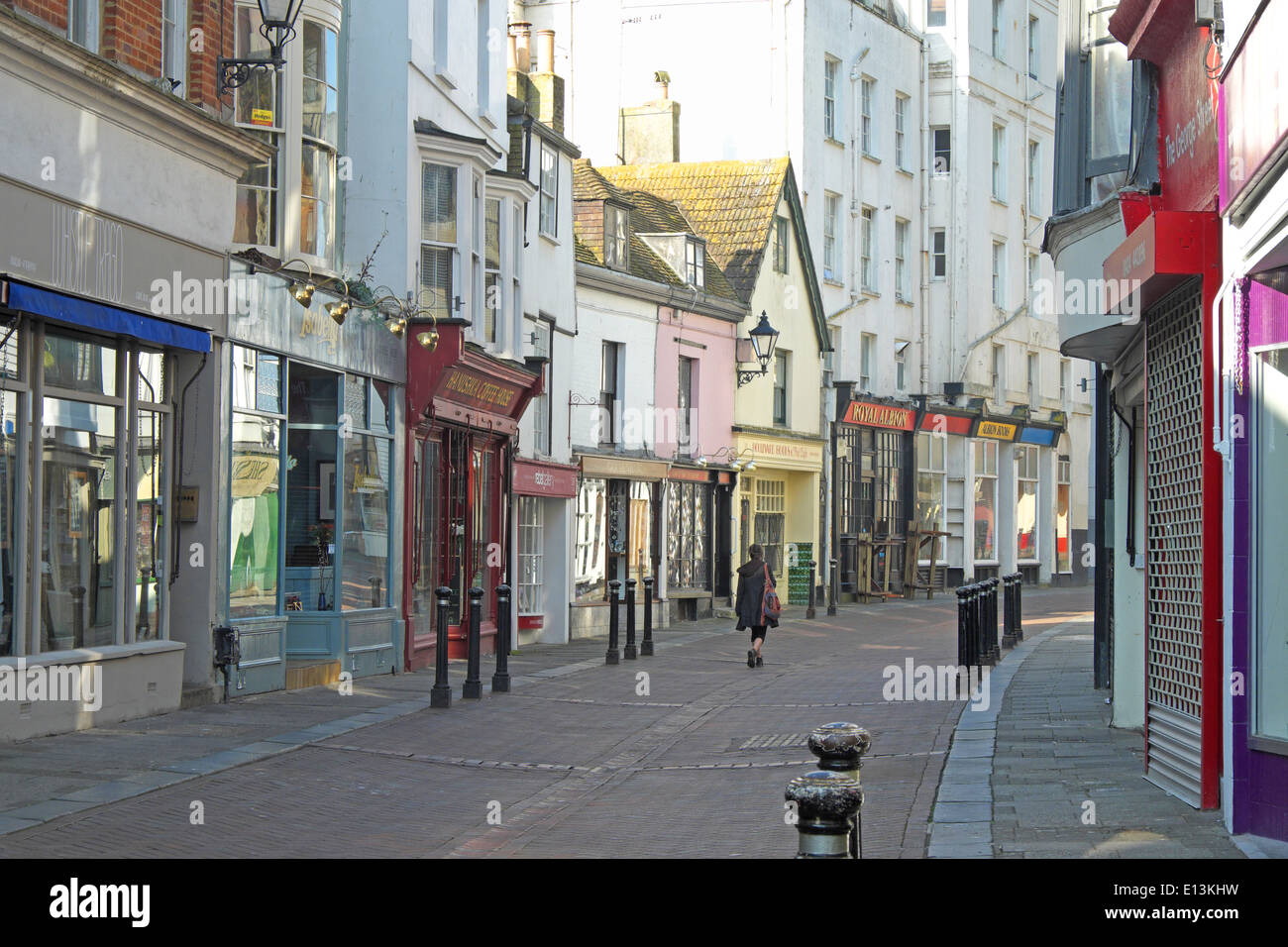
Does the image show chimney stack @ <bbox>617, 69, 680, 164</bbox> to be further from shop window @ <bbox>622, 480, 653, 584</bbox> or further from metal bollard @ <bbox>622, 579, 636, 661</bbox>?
metal bollard @ <bbox>622, 579, 636, 661</bbox>

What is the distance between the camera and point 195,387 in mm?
13977

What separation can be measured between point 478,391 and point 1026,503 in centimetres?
3010

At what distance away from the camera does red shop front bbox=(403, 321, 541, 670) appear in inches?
727

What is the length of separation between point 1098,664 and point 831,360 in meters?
22.6

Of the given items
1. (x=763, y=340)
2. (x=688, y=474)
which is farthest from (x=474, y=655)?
(x=763, y=340)

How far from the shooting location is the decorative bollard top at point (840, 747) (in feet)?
19.5

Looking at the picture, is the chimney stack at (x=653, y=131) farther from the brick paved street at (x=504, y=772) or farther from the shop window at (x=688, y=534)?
the brick paved street at (x=504, y=772)

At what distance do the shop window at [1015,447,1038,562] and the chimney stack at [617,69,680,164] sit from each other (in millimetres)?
15578

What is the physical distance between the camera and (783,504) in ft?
117

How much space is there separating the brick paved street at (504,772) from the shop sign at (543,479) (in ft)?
18.3

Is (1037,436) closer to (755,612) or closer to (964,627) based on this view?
(755,612)

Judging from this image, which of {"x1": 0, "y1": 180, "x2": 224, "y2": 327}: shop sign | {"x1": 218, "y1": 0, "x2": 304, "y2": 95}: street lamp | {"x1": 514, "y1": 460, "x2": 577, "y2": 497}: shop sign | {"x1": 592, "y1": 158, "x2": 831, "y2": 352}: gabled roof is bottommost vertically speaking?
{"x1": 514, "y1": 460, "x2": 577, "y2": 497}: shop sign

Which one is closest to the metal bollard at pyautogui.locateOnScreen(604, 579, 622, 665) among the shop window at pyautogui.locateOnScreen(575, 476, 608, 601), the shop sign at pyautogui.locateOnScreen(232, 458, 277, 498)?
the shop window at pyautogui.locateOnScreen(575, 476, 608, 601)
